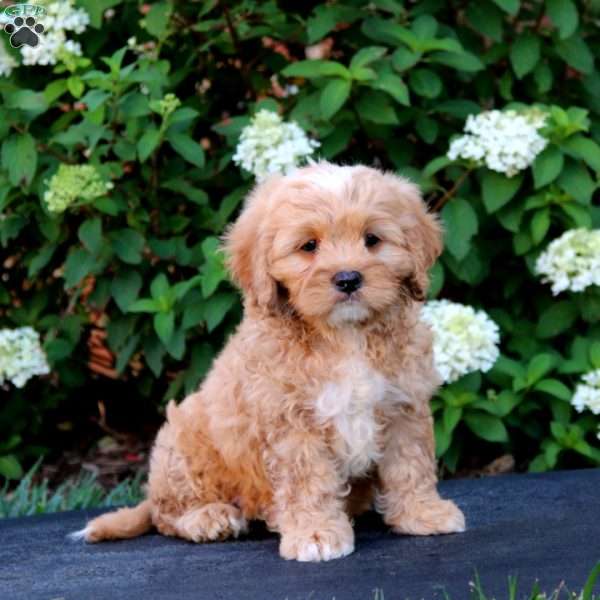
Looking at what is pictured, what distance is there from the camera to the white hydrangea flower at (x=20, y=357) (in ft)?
Result: 22.7

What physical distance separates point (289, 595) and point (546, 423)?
289 centimetres

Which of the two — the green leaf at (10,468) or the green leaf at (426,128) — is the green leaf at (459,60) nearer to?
the green leaf at (426,128)

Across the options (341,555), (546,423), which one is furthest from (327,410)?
(546,423)

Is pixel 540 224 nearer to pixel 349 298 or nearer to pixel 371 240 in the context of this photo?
pixel 371 240

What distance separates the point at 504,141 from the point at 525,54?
2.23 feet

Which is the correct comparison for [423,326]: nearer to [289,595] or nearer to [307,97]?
[289,595]

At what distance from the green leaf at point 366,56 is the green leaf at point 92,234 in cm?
142

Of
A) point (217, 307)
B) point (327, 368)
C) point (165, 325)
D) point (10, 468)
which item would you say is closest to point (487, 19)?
point (217, 307)

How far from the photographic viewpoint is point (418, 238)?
4.88 meters

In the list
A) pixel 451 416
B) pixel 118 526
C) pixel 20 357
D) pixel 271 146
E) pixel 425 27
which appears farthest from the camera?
pixel 20 357

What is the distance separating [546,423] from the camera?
7.02 m

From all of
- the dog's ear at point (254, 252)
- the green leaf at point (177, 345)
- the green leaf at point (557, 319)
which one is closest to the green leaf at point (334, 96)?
the green leaf at point (177, 345)

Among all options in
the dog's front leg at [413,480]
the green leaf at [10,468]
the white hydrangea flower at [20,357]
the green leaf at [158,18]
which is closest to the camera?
the dog's front leg at [413,480]

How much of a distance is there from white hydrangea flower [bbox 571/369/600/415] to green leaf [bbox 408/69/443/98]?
153 centimetres
